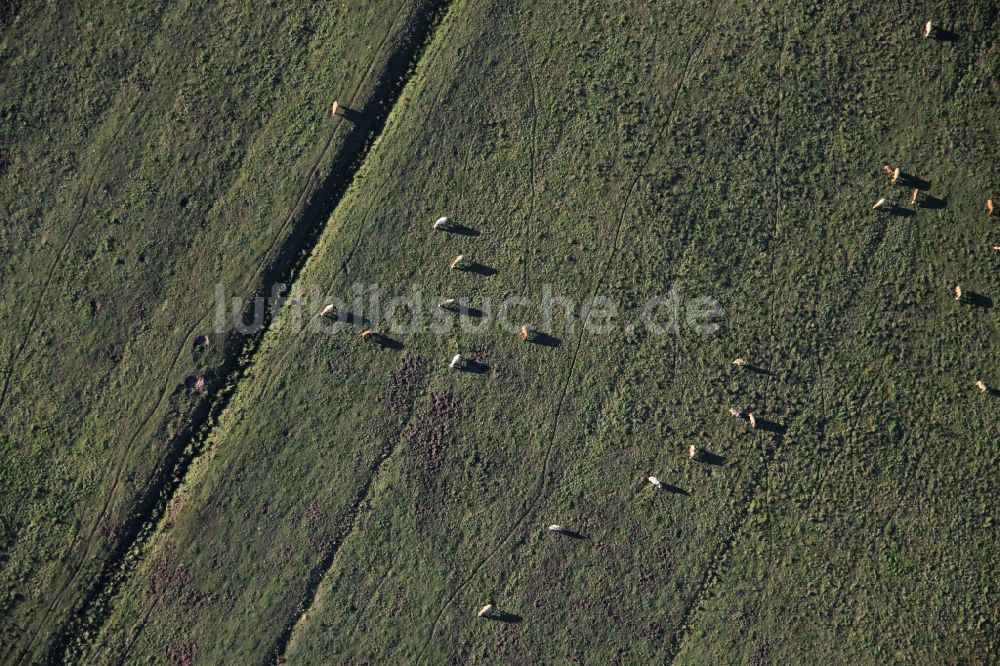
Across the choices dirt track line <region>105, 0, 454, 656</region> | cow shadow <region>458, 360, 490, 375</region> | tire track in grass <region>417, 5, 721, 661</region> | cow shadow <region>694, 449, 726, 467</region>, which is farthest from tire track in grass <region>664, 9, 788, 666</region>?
dirt track line <region>105, 0, 454, 656</region>

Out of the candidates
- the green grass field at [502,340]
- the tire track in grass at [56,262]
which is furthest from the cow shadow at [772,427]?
the tire track in grass at [56,262]

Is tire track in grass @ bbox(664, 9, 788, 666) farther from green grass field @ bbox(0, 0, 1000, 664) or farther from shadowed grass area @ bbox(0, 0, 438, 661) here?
shadowed grass area @ bbox(0, 0, 438, 661)

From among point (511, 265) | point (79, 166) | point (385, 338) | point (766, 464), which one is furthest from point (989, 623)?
point (79, 166)

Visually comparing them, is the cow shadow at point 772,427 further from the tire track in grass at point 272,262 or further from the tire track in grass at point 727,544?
the tire track in grass at point 272,262

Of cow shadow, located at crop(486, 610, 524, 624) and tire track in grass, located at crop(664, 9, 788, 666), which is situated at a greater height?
tire track in grass, located at crop(664, 9, 788, 666)

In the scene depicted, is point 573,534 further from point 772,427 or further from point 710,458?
point 772,427
